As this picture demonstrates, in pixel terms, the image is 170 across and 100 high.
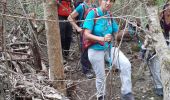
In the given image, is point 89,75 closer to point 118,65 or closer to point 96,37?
point 118,65

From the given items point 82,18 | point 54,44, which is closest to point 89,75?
point 82,18

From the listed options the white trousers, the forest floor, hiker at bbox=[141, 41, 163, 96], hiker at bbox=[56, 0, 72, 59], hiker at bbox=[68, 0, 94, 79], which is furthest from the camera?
hiker at bbox=[56, 0, 72, 59]

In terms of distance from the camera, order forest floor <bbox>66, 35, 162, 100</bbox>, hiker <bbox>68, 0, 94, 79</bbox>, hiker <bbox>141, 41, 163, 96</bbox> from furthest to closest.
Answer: hiker <bbox>68, 0, 94, 79</bbox> → forest floor <bbox>66, 35, 162, 100</bbox> → hiker <bbox>141, 41, 163, 96</bbox>

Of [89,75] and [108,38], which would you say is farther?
[89,75]

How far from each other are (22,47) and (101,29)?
261cm

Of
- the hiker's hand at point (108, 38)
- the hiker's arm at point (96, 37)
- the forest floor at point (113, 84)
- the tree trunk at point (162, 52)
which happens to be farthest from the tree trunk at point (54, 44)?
the tree trunk at point (162, 52)

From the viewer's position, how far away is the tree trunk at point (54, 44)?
492 centimetres

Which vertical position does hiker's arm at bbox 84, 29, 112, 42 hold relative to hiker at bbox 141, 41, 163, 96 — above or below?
above

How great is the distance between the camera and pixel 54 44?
5.11 meters

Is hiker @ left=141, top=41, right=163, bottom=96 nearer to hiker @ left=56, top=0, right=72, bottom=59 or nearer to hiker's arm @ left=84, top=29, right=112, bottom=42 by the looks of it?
hiker's arm @ left=84, top=29, right=112, bottom=42

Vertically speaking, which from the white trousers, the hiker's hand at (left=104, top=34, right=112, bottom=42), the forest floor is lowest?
the forest floor

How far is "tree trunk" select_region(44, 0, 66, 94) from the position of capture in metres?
4.92

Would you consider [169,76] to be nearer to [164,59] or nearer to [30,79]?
[164,59]

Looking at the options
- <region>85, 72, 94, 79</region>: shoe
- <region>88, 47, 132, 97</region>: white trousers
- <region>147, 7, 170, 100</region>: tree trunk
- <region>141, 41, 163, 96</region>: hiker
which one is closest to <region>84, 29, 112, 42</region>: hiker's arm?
<region>88, 47, 132, 97</region>: white trousers
